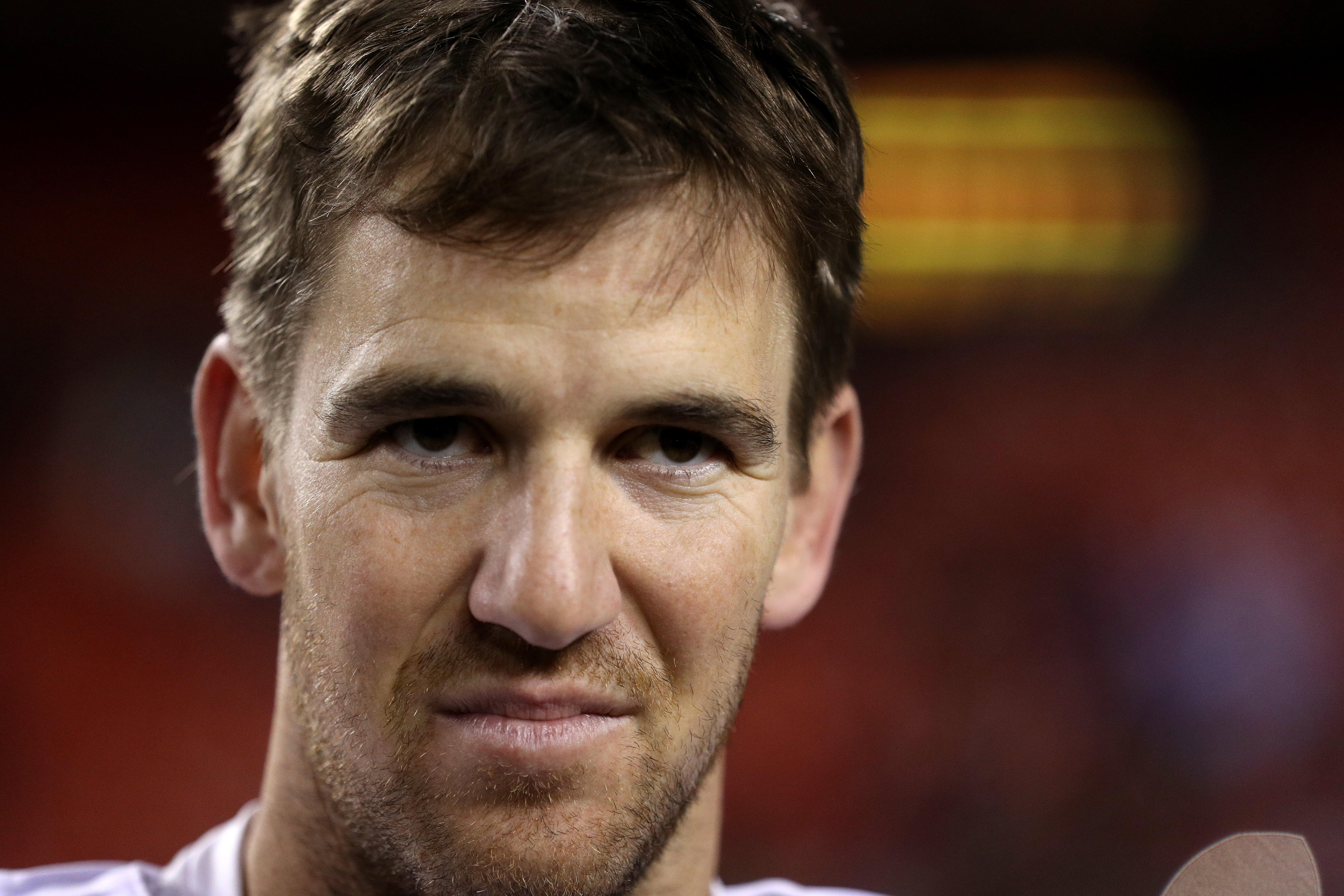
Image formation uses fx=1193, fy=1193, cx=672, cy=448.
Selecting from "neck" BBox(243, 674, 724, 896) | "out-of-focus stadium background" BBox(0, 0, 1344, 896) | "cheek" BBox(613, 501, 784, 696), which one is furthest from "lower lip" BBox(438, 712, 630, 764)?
"out-of-focus stadium background" BBox(0, 0, 1344, 896)

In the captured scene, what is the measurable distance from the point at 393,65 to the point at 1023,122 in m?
5.28

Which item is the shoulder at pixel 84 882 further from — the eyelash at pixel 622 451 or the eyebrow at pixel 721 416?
the eyebrow at pixel 721 416

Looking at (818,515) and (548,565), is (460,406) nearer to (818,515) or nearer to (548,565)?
(548,565)

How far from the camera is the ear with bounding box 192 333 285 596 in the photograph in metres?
1.33

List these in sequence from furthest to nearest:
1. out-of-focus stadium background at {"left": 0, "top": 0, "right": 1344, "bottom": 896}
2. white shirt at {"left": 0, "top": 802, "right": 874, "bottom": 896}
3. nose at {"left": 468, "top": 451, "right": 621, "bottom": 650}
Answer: out-of-focus stadium background at {"left": 0, "top": 0, "right": 1344, "bottom": 896}
white shirt at {"left": 0, "top": 802, "right": 874, "bottom": 896}
nose at {"left": 468, "top": 451, "right": 621, "bottom": 650}

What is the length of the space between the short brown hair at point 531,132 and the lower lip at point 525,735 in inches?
16.0

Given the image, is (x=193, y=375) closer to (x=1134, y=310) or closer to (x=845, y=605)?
(x=845, y=605)

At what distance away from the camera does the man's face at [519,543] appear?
1080mm

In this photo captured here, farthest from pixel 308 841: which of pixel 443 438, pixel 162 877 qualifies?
pixel 443 438

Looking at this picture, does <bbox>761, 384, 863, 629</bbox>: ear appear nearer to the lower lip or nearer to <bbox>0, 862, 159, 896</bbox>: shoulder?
the lower lip

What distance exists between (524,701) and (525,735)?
0.03m

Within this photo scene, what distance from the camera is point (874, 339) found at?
5.94 m

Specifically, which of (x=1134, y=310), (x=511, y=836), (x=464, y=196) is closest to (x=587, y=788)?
(x=511, y=836)

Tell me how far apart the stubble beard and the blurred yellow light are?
4.88 meters
